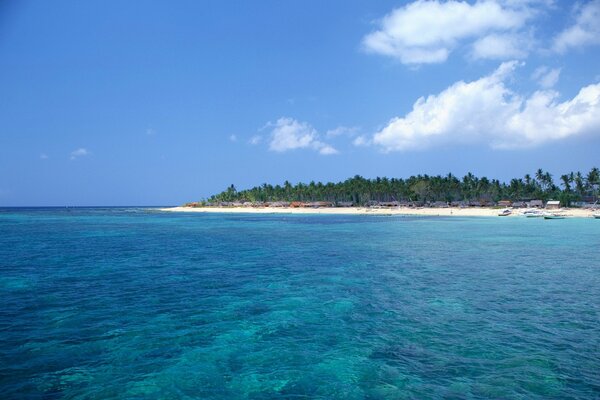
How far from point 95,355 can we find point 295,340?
19.1 feet

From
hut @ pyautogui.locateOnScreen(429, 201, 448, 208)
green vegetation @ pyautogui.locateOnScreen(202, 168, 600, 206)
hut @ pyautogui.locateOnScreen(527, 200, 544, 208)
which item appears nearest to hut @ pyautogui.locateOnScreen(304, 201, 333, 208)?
green vegetation @ pyautogui.locateOnScreen(202, 168, 600, 206)

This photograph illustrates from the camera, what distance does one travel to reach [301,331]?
43.1 ft

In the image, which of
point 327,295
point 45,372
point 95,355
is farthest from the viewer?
point 327,295

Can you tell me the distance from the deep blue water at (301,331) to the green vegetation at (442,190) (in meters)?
118

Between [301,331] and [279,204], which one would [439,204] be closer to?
[279,204]

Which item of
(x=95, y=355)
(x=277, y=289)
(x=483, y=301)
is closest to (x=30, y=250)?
(x=277, y=289)

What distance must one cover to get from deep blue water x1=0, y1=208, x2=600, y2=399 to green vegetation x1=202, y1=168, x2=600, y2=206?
11814 cm

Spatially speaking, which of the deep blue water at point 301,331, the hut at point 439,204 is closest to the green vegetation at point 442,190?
the hut at point 439,204

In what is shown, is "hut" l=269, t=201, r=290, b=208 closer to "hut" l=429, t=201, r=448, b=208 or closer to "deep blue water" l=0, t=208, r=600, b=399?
"hut" l=429, t=201, r=448, b=208

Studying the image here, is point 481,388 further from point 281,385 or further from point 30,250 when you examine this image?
point 30,250

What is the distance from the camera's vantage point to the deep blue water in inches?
366

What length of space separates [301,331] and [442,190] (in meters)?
141

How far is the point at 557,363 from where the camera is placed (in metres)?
10.3

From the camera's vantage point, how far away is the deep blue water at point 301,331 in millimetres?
9297
